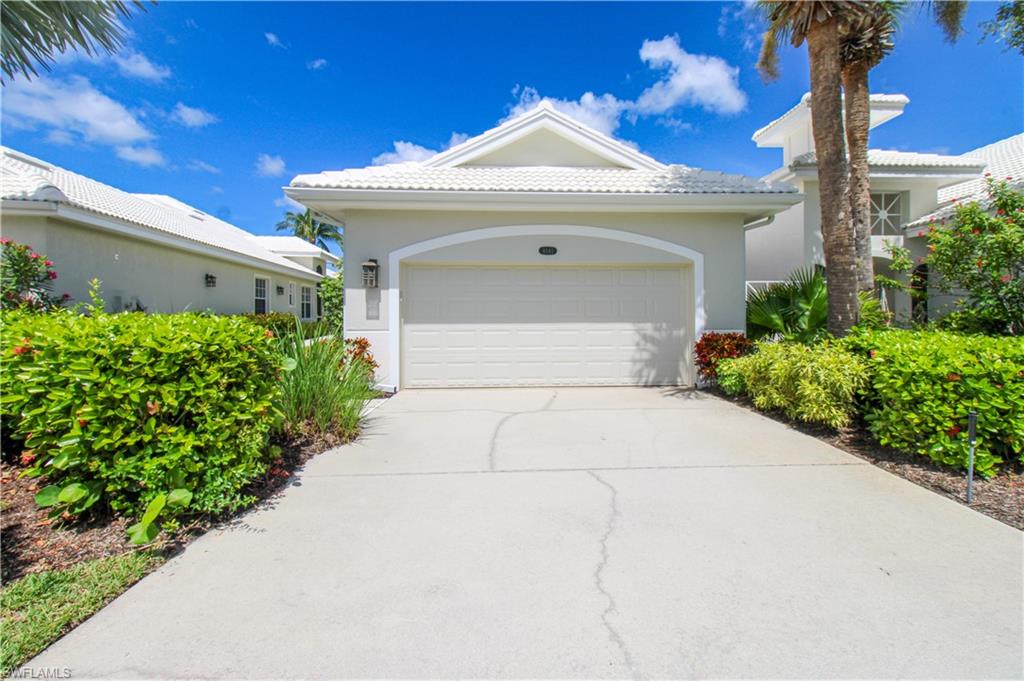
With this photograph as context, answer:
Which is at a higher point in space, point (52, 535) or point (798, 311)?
point (798, 311)

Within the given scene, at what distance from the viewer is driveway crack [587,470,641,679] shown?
7.11ft

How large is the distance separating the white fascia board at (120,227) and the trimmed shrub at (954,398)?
12757 mm

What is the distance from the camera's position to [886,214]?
504 inches

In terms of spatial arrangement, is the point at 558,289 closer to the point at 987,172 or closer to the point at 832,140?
the point at 832,140

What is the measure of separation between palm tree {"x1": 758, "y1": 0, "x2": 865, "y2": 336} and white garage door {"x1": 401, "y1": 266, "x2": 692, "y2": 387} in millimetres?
2568

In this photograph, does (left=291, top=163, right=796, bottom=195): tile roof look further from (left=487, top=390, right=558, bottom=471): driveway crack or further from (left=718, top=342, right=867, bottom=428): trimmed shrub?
(left=487, top=390, right=558, bottom=471): driveway crack

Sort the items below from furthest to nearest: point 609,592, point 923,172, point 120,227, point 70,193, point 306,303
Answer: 1. point 306,303
2. point 923,172
3. point 70,193
4. point 120,227
5. point 609,592

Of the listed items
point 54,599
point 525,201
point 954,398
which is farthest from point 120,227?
point 954,398

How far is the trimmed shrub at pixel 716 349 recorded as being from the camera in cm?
845

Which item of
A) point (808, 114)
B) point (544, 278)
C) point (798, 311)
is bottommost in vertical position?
point (798, 311)

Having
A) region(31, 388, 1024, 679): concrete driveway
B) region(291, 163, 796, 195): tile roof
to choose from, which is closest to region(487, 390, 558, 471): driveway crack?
region(31, 388, 1024, 679): concrete driveway

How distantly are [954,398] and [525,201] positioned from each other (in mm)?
6243

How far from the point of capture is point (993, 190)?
6281mm

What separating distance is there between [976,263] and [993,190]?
46.5 inches
